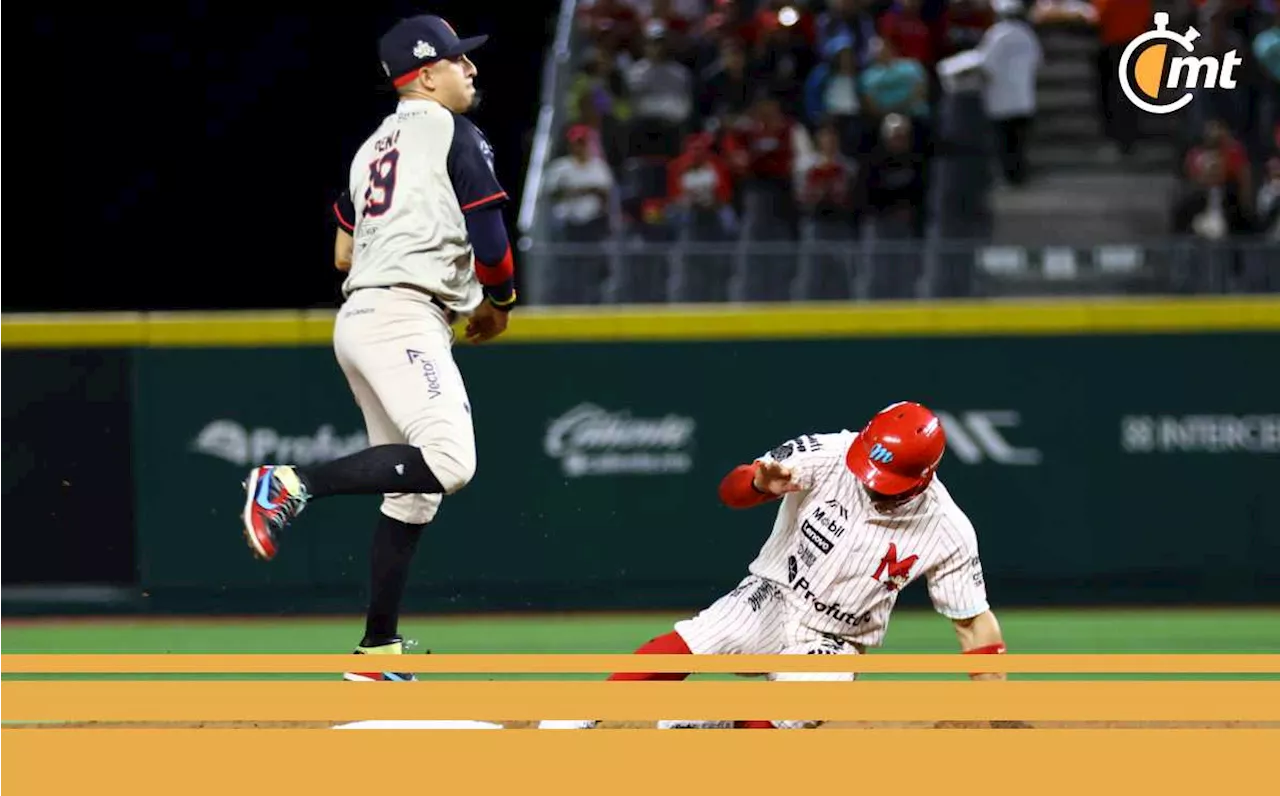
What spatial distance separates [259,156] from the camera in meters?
14.9

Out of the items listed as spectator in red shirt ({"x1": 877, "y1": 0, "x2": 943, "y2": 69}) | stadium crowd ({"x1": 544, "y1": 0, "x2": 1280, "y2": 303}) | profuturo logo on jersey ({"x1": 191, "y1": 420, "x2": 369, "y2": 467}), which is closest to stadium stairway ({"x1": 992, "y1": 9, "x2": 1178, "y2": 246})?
stadium crowd ({"x1": 544, "y1": 0, "x2": 1280, "y2": 303})

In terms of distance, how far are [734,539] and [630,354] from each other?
1.09 meters

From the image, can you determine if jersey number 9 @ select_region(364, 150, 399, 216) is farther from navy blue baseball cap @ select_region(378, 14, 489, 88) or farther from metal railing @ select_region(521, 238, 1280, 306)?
metal railing @ select_region(521, 238, 1280, 306)

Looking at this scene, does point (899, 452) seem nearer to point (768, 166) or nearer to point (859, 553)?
point (859, 553)

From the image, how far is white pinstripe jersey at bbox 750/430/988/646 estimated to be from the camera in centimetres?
547

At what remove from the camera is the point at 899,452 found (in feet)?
17.2

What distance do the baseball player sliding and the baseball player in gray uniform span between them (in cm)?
82

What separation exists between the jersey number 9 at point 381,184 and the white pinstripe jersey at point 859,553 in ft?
4.59
